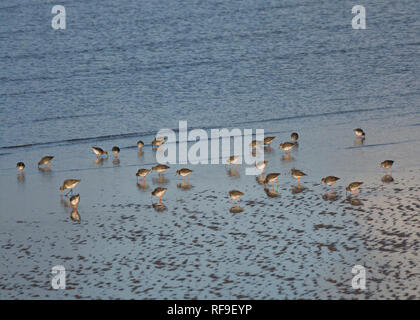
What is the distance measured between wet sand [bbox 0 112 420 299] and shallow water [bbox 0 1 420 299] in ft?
0.11

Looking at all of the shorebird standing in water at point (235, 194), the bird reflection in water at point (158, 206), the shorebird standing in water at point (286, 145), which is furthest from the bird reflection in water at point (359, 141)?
the bird reflection in water at point (158, 206)

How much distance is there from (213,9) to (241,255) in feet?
104

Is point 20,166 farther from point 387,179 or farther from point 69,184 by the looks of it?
point 387,179

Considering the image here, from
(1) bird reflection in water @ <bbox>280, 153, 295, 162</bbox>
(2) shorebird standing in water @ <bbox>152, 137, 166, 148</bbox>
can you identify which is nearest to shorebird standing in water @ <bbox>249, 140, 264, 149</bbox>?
(1) bird reflection in water @ <bbox>280, 153, 295, 162</bbox>

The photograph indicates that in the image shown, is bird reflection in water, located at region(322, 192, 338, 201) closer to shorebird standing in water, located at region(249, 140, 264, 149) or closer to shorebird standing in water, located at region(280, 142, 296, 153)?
shorebird standing in water, located at region(280, 142, 296, 153)

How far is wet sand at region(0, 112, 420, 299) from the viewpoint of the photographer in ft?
33.3

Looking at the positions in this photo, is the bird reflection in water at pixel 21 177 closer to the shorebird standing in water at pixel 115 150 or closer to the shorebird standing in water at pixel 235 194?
the shorebird standing in water at pixel 115 150

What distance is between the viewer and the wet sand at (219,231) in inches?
399

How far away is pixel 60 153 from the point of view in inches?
724

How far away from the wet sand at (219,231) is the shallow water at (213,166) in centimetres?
3

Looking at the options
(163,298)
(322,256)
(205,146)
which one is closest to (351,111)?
(205,146)

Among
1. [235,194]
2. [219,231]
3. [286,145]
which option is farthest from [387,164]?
[219,231]

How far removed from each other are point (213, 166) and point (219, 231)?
4267 mm
